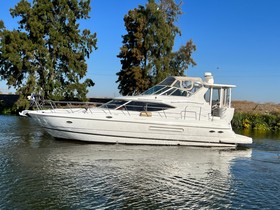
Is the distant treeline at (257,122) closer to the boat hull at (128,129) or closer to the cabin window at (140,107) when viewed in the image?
the boat hull at (128,129)

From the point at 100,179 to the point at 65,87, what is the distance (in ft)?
103

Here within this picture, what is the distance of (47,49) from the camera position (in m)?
39.4

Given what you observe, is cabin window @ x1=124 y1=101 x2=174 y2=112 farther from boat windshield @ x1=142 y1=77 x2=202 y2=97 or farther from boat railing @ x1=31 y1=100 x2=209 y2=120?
boat windshield @ x1=142 y1=77 x2=202 y2=97

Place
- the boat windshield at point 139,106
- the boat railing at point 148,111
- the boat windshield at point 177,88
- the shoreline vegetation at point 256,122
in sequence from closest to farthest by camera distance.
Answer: the boat railing at point 148,111
the boat windshield at point 139,106
the boat windshield at point 177,88
the shoreline vegetation at point 256,122

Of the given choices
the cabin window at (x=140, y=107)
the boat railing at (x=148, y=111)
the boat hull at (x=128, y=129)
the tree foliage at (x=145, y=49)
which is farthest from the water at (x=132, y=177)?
the tree foliage at (x=145, y=49)

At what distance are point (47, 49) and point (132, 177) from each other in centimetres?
3049

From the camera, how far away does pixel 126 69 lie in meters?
42.3

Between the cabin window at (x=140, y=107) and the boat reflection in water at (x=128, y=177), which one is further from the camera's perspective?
the cabin window at (x=140, y=107)

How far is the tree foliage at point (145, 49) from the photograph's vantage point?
135 ft

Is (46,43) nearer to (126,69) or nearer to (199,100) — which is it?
(126,69)

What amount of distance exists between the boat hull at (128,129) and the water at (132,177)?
1.98 ft

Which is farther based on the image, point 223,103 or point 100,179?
point 223,103

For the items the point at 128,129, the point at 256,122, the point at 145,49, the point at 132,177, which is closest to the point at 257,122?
the point at 256,122

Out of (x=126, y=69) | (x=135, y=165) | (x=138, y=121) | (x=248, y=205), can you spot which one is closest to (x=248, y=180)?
(x=248, y=205)
